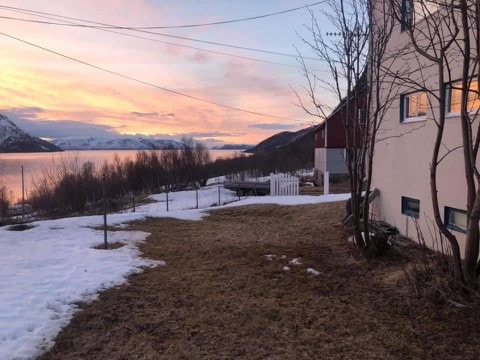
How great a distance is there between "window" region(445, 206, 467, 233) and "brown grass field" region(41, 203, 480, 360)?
1.01 meters

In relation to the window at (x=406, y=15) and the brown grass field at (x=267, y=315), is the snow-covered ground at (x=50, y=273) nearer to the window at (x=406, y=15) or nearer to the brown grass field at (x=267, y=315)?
the brown grass field at (x=267, y=315)

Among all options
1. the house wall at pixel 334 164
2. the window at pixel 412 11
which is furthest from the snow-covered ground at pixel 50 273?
the house wall at pixel 334 164

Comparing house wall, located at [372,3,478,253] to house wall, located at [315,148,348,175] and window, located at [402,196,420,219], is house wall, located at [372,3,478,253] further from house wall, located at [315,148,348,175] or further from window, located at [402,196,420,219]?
house wall, located at [315,148,348,175]

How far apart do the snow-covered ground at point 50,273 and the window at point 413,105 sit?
5.45 metres

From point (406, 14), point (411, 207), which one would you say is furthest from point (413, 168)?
point (406, 14)

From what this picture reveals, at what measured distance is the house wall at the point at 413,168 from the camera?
668 cm

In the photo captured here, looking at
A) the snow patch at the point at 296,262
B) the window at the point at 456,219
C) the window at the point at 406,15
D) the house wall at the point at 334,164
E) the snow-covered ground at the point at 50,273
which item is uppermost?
the window at the point at 406,15

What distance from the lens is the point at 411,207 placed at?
8531 millimetres

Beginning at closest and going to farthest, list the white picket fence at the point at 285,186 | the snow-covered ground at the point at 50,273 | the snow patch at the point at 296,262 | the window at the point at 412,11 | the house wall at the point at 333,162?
1. the snow-covered ground at the point at 50,273
2. the window at the point at 412,11
3. the snow patch at the point at 296,262
4. the white picket fence at the point at 285,186
5. the house wall at the point at 333,162

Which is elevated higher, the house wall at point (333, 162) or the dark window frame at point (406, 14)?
the dark window frame at point (406, 14)

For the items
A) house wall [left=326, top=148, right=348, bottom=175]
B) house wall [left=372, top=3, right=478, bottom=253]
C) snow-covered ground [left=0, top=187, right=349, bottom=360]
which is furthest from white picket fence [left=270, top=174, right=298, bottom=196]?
house wall [left=326, top=148, right=348, bottom=175]

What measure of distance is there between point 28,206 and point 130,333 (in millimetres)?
26536

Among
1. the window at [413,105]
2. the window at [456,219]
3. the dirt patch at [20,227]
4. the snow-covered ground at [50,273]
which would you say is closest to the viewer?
the snow-covered ground at [50,273]

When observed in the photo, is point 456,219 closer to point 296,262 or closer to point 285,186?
point 296,262
